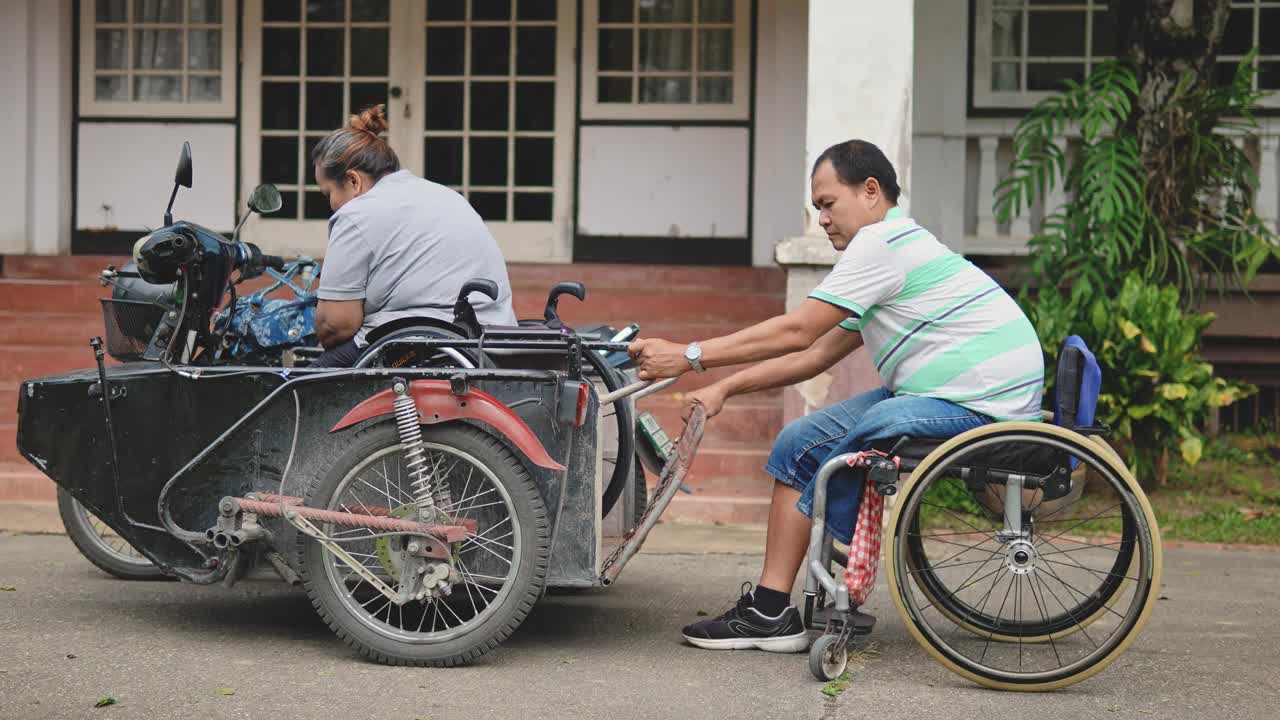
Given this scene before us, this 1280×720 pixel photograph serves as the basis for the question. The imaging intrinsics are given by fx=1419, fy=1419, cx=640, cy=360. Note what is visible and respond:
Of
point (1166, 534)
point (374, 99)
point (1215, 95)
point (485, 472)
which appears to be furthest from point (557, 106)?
point (485, 472)

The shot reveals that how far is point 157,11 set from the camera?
10922 mm

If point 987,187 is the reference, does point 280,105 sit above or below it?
above

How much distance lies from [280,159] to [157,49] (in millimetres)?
1266

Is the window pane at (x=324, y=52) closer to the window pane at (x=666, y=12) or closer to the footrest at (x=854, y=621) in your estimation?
the window pane at (x=666, y=12)

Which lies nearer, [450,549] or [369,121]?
[450,549]

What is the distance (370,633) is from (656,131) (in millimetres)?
6803

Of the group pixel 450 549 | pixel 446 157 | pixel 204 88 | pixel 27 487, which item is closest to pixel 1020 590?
pixel 450 549

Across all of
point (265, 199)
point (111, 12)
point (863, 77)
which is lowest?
point (265, 199)

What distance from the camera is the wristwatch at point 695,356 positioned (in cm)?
Answer: 421

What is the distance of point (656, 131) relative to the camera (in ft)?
34.5

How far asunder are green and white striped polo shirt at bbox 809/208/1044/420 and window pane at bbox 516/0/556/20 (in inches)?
267

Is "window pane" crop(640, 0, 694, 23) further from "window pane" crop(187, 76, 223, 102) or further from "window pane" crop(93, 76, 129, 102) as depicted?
"window pane" crop(93, 76, 129, 102)

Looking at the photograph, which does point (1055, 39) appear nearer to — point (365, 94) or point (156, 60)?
point (365, 94)

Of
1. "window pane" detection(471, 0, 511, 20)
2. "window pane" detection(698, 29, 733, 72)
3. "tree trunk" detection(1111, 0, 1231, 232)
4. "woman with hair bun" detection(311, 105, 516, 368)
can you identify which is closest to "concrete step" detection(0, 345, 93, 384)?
"window pane" detection(471, 0, 511, 20)
